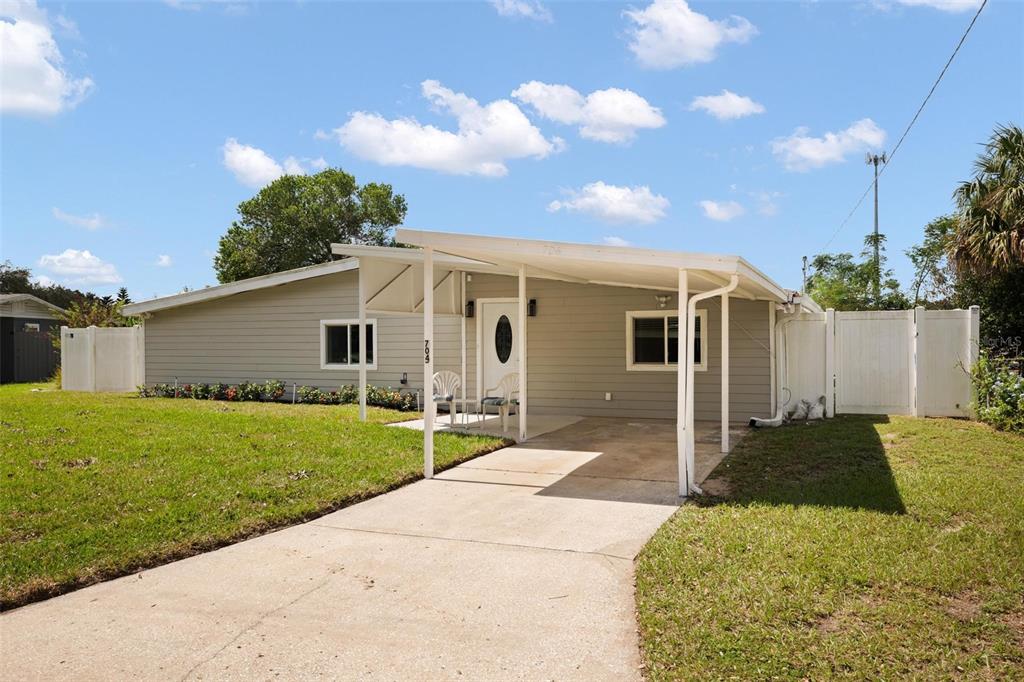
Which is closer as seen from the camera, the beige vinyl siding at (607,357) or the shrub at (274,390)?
the beige vinyl siding at (607,357)

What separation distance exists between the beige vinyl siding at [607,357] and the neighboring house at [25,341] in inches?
740

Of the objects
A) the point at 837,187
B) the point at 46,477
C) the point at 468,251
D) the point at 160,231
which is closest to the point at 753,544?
the point at 468,251

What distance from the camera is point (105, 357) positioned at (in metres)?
17.5

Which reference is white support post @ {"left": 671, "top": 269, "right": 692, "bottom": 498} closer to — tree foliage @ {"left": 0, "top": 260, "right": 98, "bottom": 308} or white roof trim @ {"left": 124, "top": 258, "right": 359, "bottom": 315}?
white roof trim @ {"left": 124, "top": 258, "right": 359, "bottom": 315}

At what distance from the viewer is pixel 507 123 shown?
1466cm

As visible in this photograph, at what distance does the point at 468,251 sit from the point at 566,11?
15.4 feet

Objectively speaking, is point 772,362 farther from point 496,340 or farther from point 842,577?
point 842,577

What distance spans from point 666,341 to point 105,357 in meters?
14.6

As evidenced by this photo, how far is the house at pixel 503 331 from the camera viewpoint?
32.9 ft

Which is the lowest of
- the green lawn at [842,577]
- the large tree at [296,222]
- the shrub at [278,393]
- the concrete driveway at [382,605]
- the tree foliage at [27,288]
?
the concrete driveway at [382,605]

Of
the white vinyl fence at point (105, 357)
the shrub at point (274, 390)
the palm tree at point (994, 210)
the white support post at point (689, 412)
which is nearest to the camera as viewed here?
the white support post at point (689, 412)

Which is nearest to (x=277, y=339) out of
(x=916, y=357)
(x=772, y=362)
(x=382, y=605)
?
(x=772, y=362)

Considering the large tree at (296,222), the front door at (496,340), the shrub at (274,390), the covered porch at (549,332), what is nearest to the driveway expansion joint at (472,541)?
the covered porch at (549,332)

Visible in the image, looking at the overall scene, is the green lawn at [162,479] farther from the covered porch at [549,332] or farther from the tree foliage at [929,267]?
the tree foliage at [929,267]
